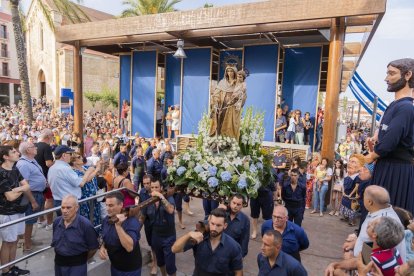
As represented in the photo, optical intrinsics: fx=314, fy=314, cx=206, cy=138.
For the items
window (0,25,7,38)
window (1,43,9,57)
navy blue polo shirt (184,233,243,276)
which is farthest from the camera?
window (1,43,9,57)

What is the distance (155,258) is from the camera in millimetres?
5328

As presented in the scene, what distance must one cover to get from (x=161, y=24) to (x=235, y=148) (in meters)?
6.80

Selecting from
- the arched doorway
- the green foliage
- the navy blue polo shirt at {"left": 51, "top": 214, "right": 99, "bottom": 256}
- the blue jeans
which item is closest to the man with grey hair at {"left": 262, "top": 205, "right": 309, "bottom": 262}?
the navy blue polo shirt at {"left": 51, "top": 214, "right": 99, "bottom": 256}

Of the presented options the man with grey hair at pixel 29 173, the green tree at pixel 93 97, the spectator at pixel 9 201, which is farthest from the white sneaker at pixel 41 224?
the green tree at pixel 93 97

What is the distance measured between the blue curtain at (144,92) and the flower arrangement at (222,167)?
952cm

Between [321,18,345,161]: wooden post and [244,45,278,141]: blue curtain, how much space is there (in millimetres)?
4244

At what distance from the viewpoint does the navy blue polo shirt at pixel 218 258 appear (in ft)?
11.4

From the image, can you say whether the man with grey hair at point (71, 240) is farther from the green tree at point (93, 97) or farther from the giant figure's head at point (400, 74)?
the green tree at point (93, 97)

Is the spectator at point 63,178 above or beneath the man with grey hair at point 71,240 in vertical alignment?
above

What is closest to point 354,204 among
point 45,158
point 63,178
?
point 63,178

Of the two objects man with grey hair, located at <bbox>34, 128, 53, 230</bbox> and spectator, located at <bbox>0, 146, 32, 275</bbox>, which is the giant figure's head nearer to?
spectator, located at <bbox>0, 146, 32, 275</bbox>

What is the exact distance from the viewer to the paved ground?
4.80m

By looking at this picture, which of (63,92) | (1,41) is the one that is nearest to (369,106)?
(63,92)

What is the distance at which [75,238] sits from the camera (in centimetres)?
373
